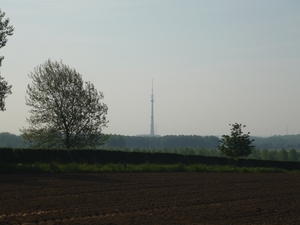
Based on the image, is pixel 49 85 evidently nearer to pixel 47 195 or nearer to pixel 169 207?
pixel 47 195

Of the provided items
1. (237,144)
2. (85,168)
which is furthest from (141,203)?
(237,144)

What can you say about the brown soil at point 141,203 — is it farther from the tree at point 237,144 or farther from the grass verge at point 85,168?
the tree at point 237,144

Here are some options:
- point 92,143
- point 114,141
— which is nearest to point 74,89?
point 92,143

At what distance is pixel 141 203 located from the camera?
18.3 m

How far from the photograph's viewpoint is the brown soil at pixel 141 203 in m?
14.9

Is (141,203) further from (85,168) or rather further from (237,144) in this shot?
(237,144)

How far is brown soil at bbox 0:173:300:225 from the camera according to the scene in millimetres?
14906

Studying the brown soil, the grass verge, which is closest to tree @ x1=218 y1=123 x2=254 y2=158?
the grass verge

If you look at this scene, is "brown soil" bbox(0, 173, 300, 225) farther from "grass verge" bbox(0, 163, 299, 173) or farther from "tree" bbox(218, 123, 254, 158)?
"tree" bbox(218, 123, 254, 158)

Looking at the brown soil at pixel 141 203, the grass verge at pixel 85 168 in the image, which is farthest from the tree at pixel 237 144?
the brown soil at pixel 141 203

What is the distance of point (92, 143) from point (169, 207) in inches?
1525

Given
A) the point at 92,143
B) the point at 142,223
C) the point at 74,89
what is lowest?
the point at 142,223

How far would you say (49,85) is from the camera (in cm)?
5434

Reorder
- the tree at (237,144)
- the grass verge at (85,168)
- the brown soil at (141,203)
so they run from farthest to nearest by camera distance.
Answer: the tree at (237,144) < the grass verge at (85,168) < the brown soil at (141,203)
